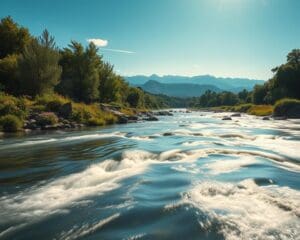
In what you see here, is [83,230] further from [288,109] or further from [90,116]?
[288,109]

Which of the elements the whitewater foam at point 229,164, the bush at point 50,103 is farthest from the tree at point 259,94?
the whitewater foam at point 229,164

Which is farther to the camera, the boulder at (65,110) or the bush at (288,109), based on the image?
the bush at (288,109)

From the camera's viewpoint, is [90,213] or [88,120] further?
[88,120]

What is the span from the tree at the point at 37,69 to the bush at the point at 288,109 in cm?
3842

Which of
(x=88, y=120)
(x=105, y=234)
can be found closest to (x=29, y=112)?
(x=88, y=120)

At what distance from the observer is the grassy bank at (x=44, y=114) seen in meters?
27.8

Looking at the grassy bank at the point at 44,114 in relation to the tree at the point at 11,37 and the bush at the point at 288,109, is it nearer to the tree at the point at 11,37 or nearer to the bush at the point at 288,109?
the tree at the point at 11,37

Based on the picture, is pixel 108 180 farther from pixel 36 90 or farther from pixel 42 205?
pixel 36 90

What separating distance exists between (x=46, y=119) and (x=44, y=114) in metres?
1.10

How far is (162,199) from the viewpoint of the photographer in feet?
24.7

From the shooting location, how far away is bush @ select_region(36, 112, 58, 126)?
30173 millimetres


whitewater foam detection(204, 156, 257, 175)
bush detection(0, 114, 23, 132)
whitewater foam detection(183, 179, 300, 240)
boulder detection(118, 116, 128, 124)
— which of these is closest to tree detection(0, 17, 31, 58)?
boulder detection(118, 116, 128, 124)

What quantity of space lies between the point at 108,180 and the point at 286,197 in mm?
4918

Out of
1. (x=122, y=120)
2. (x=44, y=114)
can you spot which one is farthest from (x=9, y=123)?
(x=122, y=120)
